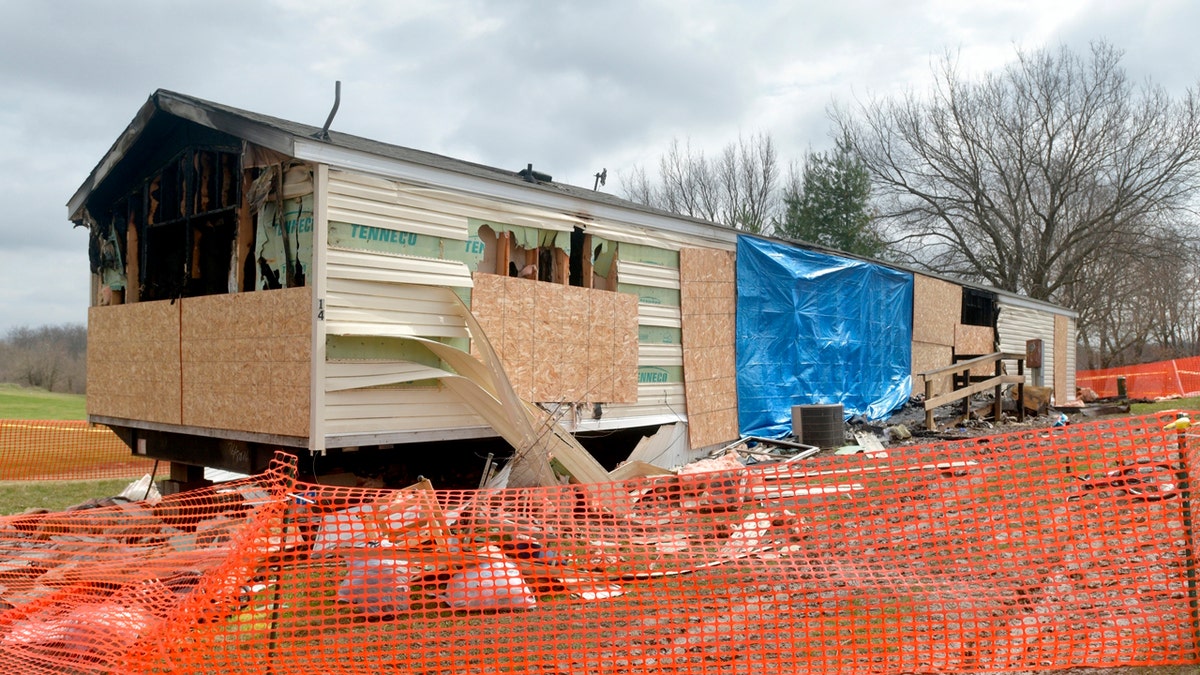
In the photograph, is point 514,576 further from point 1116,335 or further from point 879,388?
point 1116,335

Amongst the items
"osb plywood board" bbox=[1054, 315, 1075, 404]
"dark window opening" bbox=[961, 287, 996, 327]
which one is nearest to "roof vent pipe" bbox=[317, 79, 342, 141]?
"dark window opening" bbox=[961, 287, 996, 327]

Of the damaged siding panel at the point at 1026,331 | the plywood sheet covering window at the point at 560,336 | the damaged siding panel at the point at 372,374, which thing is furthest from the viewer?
the damaged siding panel at the point at 1026,331

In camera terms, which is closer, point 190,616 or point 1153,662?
point 1153,662

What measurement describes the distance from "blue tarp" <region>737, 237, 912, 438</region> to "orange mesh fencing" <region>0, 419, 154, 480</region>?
1023 cm

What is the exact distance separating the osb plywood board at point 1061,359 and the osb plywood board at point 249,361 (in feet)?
68.6

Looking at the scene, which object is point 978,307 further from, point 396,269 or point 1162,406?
point 396,269

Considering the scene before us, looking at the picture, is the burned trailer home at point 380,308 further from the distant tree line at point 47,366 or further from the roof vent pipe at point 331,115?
the distant tree line at point 47,366

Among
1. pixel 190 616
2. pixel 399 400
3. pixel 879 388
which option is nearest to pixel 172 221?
pixel 399 400

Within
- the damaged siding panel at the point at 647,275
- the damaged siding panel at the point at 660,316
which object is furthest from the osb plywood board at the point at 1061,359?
the damaged siding panel at the point at 647,275

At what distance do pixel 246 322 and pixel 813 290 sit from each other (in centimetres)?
843

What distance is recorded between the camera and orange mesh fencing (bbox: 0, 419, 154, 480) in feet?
45.9

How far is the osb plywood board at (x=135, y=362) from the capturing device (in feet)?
29.0

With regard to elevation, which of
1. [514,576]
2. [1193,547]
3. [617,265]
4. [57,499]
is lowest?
[57,499]

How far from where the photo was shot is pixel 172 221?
Result: 917 centimetres
